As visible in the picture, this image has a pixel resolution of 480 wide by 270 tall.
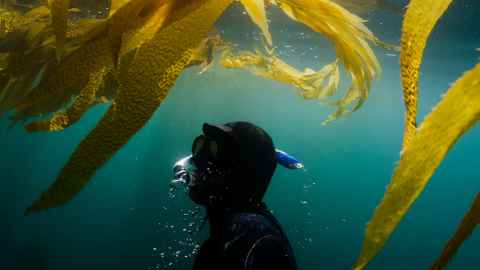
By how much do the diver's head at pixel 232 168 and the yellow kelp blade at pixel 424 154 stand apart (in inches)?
102

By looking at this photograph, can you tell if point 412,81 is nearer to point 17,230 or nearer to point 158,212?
point 17,230

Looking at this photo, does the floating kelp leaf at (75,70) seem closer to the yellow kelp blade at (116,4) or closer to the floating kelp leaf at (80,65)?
the floating kelp leaf at (80,65)

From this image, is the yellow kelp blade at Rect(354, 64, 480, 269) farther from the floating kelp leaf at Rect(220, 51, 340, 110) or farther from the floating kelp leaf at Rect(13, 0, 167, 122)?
the floating kelp leaf at Rect(220, 51, 340, 110)

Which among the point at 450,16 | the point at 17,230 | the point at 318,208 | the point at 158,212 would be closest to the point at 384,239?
the point at 450,16

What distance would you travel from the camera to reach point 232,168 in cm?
313

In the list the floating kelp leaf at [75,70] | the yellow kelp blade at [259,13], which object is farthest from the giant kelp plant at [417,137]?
the floating kelp leaf at [75,70]

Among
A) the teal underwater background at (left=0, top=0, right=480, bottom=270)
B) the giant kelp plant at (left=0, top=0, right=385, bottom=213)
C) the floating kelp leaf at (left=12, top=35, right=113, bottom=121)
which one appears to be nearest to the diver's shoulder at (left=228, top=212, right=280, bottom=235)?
the teal underwater background at (left=0, top=0, right=480, bottom=270)

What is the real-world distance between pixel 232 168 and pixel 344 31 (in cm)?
205

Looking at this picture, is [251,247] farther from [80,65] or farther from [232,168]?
[80,65]

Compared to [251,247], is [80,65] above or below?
above

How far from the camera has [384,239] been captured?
459 mm

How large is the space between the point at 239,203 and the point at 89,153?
2435mm

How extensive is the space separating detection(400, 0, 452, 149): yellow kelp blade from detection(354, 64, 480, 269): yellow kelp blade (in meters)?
0.07

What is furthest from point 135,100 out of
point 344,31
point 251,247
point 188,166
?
point 188,166
